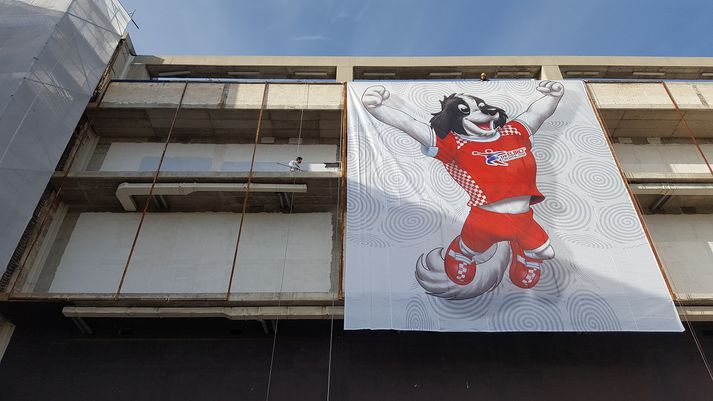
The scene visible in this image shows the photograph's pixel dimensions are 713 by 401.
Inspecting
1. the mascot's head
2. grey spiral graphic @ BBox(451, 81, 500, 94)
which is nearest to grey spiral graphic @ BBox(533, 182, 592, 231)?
the mascot's head

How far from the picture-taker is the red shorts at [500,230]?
38.9ft

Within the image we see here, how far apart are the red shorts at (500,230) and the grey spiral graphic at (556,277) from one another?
1.90 feet

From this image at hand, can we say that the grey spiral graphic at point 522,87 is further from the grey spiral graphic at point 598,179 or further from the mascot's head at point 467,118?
the grey spiral graphic at point 598,179

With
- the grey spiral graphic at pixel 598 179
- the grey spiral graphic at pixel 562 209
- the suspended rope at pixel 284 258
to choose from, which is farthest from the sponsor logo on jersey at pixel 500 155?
the suspended rope at pixel 284 258

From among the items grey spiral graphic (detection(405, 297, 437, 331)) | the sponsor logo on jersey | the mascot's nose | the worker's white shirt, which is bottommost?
grey spiral graphic (detection(405, 297, 437, 331))

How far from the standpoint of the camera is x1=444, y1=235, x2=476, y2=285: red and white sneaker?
1133 cm

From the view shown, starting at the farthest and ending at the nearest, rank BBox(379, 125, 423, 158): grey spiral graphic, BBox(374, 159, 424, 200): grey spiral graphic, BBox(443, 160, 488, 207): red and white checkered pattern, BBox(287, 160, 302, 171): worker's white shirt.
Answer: BBox(287, 160, 302, 171): worker's white shirt < BBox(379, 125, 423, 158): grey spiral graphic < BBox(374, 159, 424, 200): grey spiral graphic < BBox(443, 160, 488, 207): red and white checkered pattern

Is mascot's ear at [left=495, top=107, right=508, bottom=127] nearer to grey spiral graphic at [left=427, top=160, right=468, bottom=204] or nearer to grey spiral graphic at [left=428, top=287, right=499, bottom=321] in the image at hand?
grey spiral graphic at [left=427, top=160, right=468, bottom=204]

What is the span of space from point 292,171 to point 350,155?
1.91m

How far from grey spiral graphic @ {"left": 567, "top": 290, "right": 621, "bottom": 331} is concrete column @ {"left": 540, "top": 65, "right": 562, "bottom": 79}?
1081cm

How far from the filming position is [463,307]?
35.8ft

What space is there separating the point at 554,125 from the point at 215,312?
11539 millimetres

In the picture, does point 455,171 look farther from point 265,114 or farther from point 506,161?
point 265,114

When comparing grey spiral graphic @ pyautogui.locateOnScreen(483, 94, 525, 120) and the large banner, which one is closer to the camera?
the large banner
